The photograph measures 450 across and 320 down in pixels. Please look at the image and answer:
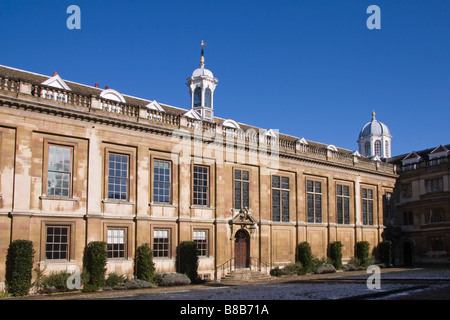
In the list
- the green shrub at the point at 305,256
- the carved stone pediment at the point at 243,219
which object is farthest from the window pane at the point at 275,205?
the green shrub at the point at 305,256

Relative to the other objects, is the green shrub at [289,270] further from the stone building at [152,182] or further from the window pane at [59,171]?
the window pane at [59,171]

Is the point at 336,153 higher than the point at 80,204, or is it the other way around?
the point at 336,153

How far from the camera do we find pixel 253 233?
32.2 m

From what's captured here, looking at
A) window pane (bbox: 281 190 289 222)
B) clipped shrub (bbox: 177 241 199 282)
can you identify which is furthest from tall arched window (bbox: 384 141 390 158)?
clipped shrub (bbox: 177 241 199 282)

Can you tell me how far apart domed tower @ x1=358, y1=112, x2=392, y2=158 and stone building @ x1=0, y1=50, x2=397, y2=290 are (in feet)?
54.9

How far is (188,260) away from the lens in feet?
91.0

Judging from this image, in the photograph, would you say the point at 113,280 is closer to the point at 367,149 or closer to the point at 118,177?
the point at 118,177

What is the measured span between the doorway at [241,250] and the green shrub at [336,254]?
27.5 ft

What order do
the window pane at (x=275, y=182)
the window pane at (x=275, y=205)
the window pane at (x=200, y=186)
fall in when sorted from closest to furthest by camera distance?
1. the window pane at (x=200, y=186)
2. the window pane at (x=275, y=205)
3. the window pane at (x=275, y=182)

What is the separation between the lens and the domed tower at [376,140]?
5491 centimetres
